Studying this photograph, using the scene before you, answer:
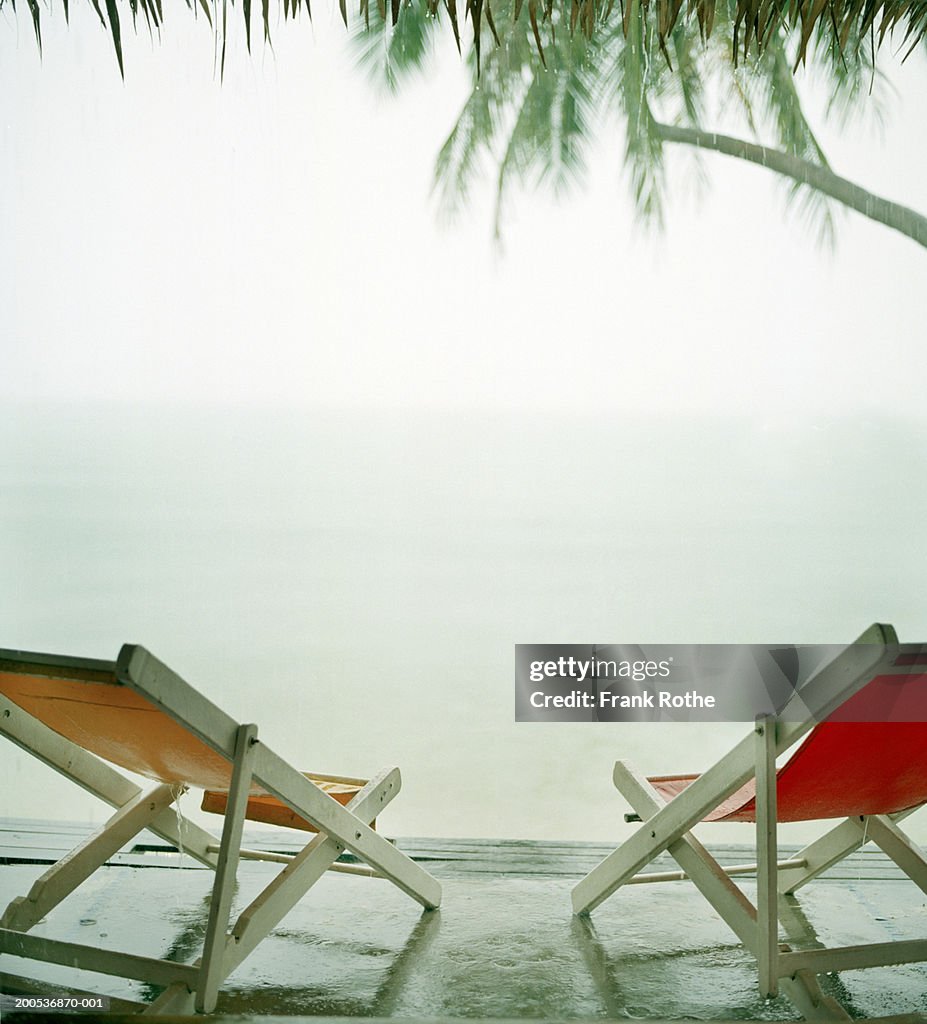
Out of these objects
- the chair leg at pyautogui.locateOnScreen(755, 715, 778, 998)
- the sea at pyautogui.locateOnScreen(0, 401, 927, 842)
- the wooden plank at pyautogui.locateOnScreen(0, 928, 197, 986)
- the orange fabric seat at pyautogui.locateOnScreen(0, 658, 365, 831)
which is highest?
the sea at pyautogui.locateOnScreen(0, 401, 927, 842)

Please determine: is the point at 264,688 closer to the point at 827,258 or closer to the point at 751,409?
the point at 751,409

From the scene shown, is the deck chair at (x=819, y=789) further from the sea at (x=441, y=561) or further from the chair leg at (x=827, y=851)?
the sea at (x=441, y=561)

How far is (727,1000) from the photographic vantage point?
6.25 feet

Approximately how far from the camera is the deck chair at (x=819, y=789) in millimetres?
1631

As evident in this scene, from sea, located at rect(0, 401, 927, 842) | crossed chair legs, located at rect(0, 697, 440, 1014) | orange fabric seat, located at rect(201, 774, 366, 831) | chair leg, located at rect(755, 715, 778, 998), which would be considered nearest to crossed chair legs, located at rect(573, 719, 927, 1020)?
chair leg, located at rect(755, 715, 778, 998)

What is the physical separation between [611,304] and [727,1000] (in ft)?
6.06

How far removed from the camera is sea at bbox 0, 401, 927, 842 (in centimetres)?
297

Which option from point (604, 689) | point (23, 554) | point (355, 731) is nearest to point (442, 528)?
point (355, 731)

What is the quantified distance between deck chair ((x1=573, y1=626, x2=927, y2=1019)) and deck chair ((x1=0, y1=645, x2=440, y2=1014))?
616 millimetres

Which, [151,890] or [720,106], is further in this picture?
[720,106]

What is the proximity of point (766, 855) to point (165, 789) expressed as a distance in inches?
45.4

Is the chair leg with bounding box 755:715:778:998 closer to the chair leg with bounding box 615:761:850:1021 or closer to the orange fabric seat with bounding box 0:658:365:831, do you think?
the chair leg with bounding box 615:761:850:1021

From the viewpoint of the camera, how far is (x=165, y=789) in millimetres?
2104

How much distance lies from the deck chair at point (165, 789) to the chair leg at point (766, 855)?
0.73m
